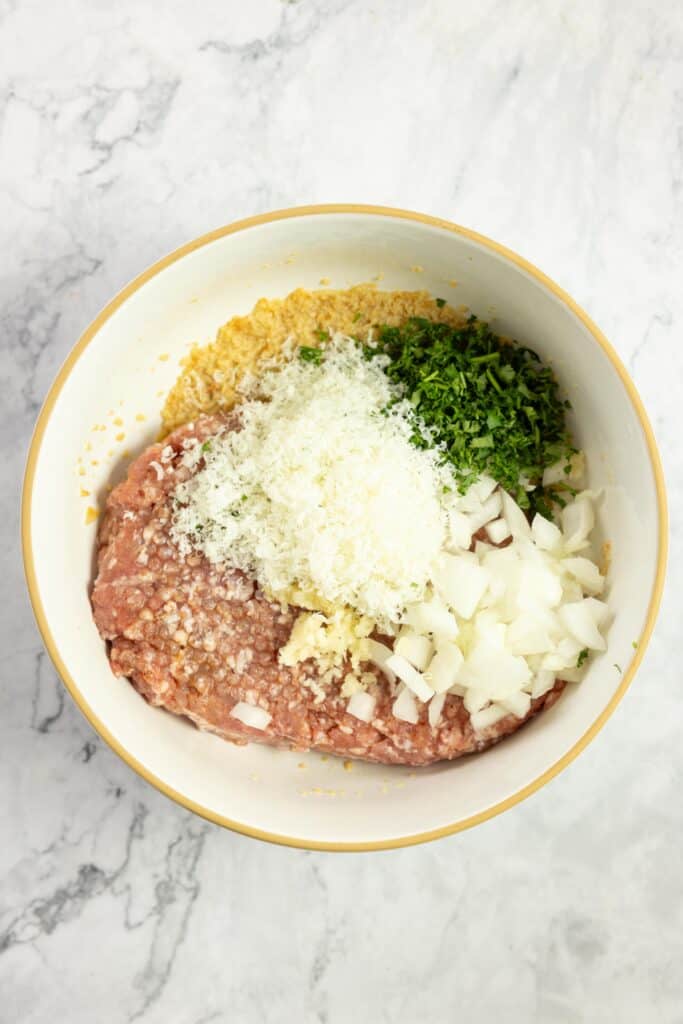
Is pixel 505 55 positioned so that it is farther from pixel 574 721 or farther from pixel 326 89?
pixel 574 721

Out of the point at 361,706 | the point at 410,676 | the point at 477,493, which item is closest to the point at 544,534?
the point at 477,493

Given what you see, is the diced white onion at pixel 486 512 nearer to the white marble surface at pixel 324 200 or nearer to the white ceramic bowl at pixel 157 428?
the white ceramic bowl at pixel 157 428

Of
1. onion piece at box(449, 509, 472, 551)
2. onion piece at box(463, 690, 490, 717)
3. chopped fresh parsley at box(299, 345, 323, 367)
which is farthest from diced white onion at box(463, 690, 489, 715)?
chopped fresh parsley at box(299, 345, 323, 367)

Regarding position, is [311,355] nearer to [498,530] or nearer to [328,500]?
[328,500]

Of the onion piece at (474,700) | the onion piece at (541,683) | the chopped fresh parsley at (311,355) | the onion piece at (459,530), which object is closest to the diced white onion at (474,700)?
the onion piece at (474,700)

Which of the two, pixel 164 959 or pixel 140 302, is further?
pixel 164 959

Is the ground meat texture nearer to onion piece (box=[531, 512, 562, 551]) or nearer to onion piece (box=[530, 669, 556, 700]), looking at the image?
onion piece (box=[530, 669, 556, 700])

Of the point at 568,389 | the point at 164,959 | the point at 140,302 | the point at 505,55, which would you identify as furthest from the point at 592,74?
the point at 164,959
